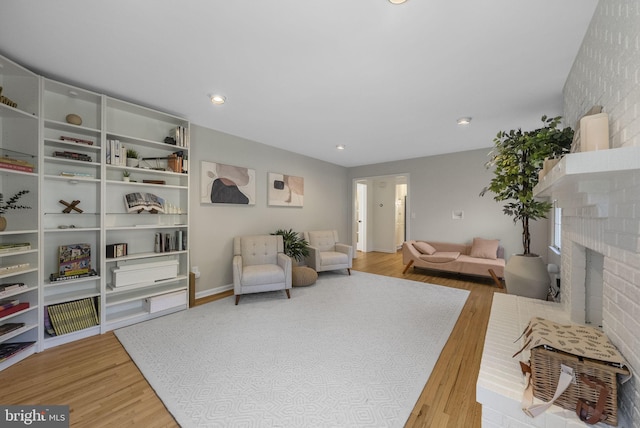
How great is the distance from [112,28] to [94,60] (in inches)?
22.1

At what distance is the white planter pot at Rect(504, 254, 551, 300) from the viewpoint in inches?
97.0

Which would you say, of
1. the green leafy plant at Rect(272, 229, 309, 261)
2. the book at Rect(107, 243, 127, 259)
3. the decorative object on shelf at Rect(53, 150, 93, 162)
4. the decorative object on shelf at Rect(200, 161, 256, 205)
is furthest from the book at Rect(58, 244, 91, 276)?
the green leafy plant at Rect(272, 229, 309, 261)

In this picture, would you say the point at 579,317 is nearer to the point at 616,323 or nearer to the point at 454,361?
the point at 616,323

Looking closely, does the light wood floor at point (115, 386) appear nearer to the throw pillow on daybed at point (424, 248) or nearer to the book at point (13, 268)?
the book at point (13, 268)

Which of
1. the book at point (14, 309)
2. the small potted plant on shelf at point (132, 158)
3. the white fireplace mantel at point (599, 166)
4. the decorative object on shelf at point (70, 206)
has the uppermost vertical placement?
the small potted plant on shelf at point (132, 158)

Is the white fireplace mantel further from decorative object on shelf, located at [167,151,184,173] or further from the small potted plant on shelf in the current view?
the small potted plant on shelf

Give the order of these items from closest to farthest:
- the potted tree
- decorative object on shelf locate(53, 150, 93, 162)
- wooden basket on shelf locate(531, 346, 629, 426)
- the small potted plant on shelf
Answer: wooden basket on shelf locate(531, 346, 629, 426) → the potted tree → decorative object on shelf locate(53, 150, 93, 162) → the small potted plant on shelf

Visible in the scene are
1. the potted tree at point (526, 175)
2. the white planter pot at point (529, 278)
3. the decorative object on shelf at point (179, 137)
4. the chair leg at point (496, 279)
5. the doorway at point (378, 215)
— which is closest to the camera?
the potted tree at point (526, 175)

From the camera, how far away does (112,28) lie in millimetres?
1577

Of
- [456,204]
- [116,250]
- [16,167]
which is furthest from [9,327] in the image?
[456,204]

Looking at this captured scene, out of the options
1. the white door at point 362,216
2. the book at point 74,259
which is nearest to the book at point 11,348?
the book at point 74,259

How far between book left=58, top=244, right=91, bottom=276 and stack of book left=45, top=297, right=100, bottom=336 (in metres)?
0.28

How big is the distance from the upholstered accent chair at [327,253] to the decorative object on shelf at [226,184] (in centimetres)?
137

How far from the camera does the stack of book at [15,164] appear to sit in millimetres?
1841
